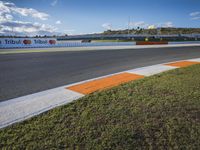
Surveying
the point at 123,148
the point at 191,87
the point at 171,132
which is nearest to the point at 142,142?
the point at 123,148

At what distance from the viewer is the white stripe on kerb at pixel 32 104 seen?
9.77 ft

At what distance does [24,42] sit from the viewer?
1969cm

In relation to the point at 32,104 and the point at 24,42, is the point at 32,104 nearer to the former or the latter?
the point at 32,104

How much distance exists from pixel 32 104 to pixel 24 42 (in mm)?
18378

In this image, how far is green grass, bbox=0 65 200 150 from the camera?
2205mm

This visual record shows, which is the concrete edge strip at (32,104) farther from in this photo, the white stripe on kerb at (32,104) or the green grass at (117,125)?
the green grass at (117,125)

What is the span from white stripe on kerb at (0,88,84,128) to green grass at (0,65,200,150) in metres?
0.26

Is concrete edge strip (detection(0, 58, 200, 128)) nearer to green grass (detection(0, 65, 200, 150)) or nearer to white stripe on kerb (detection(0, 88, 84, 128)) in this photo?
white stripe on kerb (detection(0, 88, 84, 128))

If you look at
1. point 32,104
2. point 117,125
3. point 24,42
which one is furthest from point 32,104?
point 24,42

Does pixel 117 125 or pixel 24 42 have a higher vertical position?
pixel 24 42

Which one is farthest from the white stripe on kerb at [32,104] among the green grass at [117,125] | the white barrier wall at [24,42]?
the white barrier wall at [24,42]

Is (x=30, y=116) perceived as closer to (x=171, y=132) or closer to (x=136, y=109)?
(x=136, y=109)

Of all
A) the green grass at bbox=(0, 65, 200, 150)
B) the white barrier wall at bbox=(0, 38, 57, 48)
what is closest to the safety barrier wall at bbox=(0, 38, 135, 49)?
the white barrier wall at bbox=(0, 38, 57, 48)

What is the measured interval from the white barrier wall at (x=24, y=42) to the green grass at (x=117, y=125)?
724 inches
